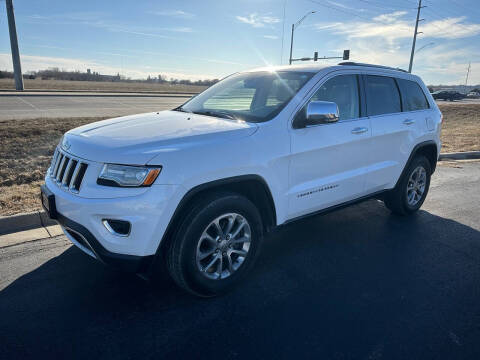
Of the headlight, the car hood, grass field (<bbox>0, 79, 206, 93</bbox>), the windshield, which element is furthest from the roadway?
grass field (<bbox>0, 79, 206, 93</bbox>)

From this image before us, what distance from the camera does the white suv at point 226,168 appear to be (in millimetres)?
2484

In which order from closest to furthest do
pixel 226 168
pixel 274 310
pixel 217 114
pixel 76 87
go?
pixel 226 168 < pixel 274 310 < pixel 217 114 < pixel 76 87

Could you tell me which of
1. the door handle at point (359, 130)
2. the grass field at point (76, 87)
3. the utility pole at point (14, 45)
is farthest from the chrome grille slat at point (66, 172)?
the grass field at point (76, 87)

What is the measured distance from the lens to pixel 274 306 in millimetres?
2906

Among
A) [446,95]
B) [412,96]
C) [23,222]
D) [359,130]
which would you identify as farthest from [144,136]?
[446,95]

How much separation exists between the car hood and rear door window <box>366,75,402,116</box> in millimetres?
1766

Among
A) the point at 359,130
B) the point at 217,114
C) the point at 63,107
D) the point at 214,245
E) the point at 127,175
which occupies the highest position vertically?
the point at 217,114

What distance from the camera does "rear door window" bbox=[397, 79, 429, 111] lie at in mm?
4574

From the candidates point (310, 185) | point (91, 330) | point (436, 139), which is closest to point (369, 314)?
point (310, 185)

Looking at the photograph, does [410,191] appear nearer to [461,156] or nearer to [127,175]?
[127,175]

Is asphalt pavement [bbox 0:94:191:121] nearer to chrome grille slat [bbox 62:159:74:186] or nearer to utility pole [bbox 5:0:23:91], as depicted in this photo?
utility pole [bbox 5:0:23:91]

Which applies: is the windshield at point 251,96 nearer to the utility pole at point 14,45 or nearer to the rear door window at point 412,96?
the rear door window at point 412,96

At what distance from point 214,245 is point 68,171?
4.12 ft

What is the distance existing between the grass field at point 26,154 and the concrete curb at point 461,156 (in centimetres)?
43
